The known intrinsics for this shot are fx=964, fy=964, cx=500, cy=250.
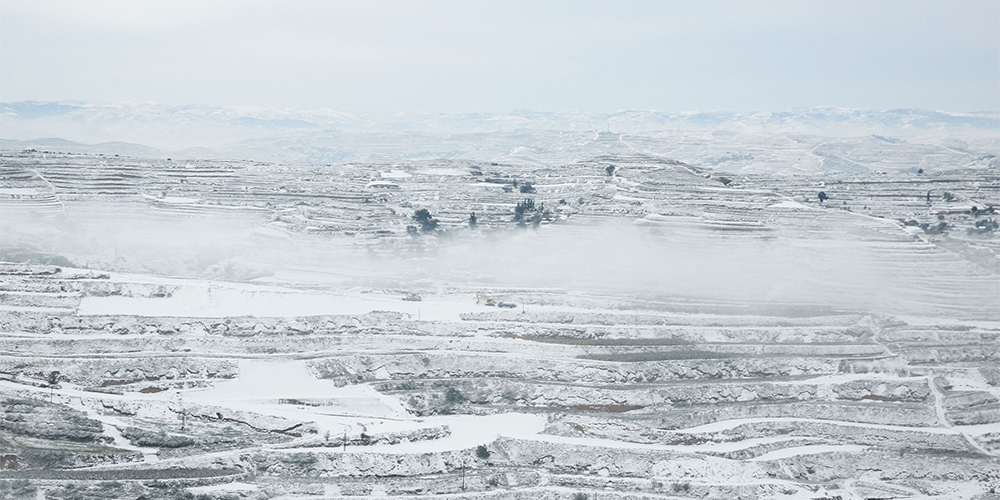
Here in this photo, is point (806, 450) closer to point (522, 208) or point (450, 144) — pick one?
point (522, 208)

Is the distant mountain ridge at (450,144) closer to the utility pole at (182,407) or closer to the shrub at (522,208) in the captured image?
the shrub at (522,208)

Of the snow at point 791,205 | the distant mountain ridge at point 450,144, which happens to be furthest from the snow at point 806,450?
the distant mountain ridge at point 450,144

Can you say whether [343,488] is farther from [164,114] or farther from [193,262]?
[164,114]

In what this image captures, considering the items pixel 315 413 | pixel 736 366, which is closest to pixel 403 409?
pixel 315 413

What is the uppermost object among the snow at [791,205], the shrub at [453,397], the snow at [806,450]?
the snow at [791,205]

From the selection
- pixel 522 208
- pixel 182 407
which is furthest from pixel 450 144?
pixel 182 407

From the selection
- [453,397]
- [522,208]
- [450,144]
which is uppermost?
[450,144]

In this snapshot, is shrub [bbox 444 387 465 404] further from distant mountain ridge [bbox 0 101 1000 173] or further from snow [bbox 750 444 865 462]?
distant mountain ridge [bbox 0 101 1000 173]

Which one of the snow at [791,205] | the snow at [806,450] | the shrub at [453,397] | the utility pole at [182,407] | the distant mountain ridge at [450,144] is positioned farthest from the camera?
the distant mountain ridge at [450,144]

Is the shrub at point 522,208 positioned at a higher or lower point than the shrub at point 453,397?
higher
